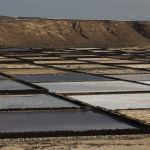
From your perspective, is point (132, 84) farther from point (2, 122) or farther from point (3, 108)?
point (2, 122)

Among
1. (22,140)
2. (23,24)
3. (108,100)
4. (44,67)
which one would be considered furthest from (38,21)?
(22,140)

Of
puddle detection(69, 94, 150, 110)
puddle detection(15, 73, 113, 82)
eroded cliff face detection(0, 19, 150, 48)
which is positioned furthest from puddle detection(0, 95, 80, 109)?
eroded cliff face detection(0, 19, 150, 48)

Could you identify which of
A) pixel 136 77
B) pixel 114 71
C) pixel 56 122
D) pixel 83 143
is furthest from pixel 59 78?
pixel 83 143

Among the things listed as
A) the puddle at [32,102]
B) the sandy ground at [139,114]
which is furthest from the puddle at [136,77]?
the sandy ground at [139,114]

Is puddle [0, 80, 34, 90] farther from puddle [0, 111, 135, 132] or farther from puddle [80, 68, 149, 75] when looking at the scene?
puddle [80, 68, 149, 75]

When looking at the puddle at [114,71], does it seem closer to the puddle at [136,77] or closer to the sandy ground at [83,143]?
the puddle at [136,77]

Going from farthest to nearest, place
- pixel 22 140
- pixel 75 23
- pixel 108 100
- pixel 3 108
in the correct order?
A: pixel 75 23, pixel 108 100, pixel 3 108, pixel 22 140
